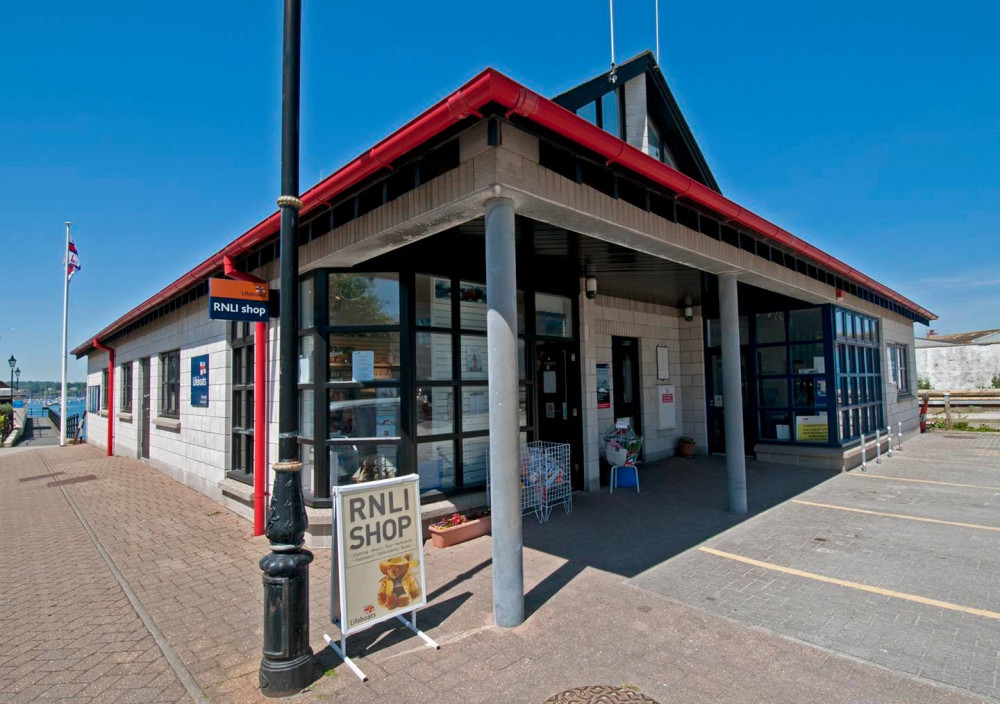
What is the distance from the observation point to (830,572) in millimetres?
4770

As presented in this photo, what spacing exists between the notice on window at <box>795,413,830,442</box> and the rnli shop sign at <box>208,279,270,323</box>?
9.75 metres

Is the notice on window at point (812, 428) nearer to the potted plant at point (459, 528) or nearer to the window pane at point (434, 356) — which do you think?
the potted plant at point (459, 528)

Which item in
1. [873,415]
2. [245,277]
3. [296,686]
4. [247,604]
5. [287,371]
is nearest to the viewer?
[296,686]

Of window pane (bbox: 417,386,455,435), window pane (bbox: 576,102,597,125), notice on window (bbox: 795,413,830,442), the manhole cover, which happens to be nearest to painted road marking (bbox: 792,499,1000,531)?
notice on window (bbox: 795,413,830,442)

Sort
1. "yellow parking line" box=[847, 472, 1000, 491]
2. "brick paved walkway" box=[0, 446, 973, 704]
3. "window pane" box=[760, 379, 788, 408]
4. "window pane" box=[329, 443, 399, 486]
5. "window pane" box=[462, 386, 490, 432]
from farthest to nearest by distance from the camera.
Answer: "window pane" box=[760, 379, 788, 408] < "yellow parking line" box=[847, 472, 1000, 491] < "window pane" box=[462, 386, 490, 432] < "window pane" box=[329, 443, 399, 486] < "brick paved walkway" box=[0, 446, 973, 704]

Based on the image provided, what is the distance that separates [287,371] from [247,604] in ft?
7.82

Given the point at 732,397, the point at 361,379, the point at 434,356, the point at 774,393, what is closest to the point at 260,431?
the point at 361,379

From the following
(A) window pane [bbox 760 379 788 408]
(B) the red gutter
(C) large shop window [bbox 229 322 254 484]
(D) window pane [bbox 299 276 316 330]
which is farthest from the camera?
(A) window pane [bbox 760 379 788 408]

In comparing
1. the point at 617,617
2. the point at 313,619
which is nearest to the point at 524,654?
the point at 617,617

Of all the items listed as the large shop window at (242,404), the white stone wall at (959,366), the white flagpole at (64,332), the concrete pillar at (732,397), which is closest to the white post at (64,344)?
the white flagpole at (64,332)

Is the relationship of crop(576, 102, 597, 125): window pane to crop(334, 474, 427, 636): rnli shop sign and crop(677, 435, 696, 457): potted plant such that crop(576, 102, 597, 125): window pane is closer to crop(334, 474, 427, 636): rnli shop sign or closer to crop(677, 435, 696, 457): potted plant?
crop(677, 435, 696, 457): potted plant

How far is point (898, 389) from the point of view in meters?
14.7

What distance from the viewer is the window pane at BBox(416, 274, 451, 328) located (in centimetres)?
631

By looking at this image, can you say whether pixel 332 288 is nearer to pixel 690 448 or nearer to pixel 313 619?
pixel 313 619
